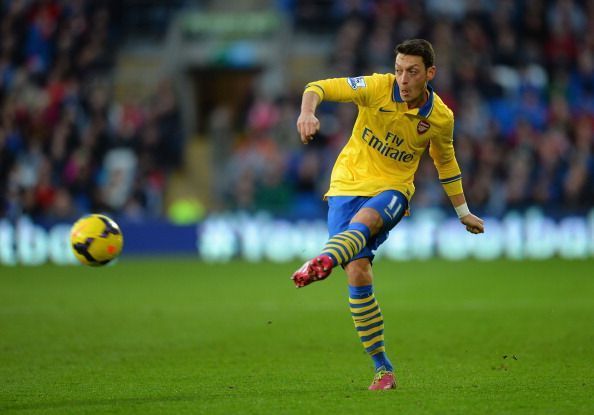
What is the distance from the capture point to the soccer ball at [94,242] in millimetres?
8445

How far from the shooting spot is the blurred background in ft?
66.6

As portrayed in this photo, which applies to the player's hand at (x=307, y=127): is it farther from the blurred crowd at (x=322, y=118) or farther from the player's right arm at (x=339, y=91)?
the blurred crowd at (x=322, y=118)

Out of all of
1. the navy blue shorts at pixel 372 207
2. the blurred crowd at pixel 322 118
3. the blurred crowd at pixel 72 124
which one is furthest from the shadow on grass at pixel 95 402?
the blurred crowd at pixel 72 124

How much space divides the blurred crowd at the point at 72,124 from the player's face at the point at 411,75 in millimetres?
14670

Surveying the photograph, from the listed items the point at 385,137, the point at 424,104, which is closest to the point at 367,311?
the point at 385,137

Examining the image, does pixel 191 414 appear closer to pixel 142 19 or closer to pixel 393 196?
pixel 393 196

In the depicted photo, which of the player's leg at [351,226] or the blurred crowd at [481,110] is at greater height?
the blurred crowd at [481,110]

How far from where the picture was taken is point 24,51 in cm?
2483

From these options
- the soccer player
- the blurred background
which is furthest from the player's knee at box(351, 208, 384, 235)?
the blurred background

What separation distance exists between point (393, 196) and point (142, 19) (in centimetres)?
1994

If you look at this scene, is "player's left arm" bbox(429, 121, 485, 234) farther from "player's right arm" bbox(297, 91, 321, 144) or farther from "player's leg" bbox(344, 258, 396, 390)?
"player's right arm" bbox(297, 91, 321, 144)

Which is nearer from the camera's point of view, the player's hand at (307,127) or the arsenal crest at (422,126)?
the player's hand at (307,127)

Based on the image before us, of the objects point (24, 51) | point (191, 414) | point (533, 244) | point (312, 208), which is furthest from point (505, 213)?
point (191, 414)

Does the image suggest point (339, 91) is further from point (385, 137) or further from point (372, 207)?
point (372, 207)
